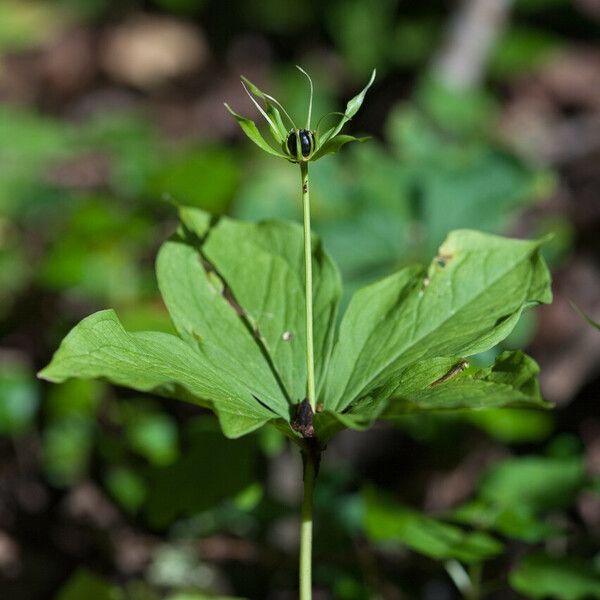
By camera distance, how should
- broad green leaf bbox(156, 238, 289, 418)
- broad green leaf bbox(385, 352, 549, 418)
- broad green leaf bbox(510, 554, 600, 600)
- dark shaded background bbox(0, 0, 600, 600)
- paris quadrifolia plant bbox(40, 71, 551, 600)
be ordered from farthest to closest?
dark shaded background bbox(0, 0, 600, 600) < broad green leaf bbox(510, 554, 600, 600) < broad green leaf bbox(156, 238, 289, 418) < paris quadrifolia plant bbox(40, 71, 551, 600) < broad green leaf bbox(385, 352, 549, 418)

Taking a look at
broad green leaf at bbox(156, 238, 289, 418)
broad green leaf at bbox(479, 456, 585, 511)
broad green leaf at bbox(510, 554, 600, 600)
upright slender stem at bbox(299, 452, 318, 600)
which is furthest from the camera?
broad green leaf at bbox(479, 456, 585, 511)

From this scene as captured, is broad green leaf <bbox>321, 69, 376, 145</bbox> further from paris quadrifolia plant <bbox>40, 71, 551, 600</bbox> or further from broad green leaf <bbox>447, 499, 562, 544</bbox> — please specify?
broad green leaf <bbox>447, 499, 562, 544</bbox>

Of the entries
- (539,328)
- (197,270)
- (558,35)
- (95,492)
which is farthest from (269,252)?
(558,35)

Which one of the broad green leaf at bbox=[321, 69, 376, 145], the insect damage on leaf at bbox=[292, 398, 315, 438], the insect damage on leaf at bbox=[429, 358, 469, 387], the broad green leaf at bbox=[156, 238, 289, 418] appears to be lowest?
the insect damage on leaf at bbox=[292, 398, 315, 438]

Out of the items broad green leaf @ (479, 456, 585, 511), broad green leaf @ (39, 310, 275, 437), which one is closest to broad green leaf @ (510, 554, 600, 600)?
broad green leaf @ (479, 456, 585, 511)

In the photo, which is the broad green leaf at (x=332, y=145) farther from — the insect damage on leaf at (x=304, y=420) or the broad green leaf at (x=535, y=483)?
the broad green leaf at (x=535, y=483)

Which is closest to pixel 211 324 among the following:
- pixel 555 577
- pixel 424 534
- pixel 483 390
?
pixel 483 390
